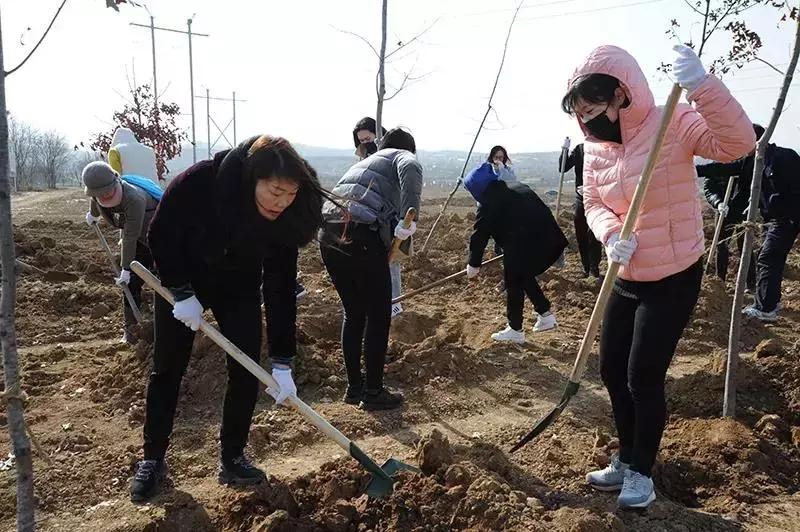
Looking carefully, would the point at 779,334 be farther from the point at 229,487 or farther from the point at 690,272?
the point at 229,487

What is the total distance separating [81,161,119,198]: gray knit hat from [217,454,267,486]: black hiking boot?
94.5 inches

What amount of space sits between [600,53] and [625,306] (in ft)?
3.38

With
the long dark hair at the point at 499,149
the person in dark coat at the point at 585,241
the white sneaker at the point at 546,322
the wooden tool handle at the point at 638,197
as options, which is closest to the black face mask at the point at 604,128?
the wooden tool handle at the point at 638,197

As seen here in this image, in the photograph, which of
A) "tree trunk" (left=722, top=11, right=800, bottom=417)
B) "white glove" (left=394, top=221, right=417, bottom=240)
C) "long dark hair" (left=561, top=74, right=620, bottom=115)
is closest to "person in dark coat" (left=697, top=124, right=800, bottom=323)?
"tree trunk" (left=722, top=11, right=800, bottom=417)

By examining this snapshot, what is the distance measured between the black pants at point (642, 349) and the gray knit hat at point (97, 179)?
3554 mm

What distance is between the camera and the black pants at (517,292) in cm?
532

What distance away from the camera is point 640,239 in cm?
251

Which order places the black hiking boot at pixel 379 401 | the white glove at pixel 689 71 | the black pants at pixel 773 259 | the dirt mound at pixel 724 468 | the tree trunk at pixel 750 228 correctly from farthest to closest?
the black pants at pixel 773 259 → the black hiking boot at pixel 379 401 → the tree trunk at pixel 750 228 → the dirt mound at pixel 724 468 → the white glove at pixel 689 71

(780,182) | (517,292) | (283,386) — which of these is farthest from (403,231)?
(780,182)

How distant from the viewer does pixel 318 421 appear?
2.68 m

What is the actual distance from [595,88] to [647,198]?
48 cm

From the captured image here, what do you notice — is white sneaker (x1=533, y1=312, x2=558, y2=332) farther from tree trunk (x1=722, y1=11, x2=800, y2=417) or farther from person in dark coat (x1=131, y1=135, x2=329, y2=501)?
person in dark coat (x1=131, y1=135, x2=329, y2=501)

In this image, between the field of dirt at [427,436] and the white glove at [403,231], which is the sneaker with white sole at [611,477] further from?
the white glove at [403,231]

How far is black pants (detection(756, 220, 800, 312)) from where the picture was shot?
19.1 feet
